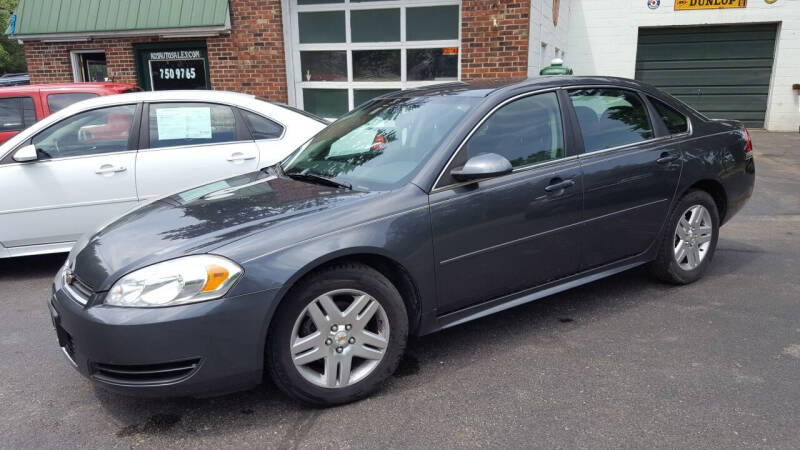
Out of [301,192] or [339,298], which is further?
[301,192]

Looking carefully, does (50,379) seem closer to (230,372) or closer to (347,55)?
(230,372)

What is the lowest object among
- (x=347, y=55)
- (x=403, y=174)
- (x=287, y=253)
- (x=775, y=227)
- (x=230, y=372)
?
(x=775, y=227)

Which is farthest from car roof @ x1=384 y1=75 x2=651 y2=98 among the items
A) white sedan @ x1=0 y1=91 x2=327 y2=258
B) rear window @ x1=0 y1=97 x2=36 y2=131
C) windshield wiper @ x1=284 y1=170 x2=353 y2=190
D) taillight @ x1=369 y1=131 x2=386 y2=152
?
rear window @ x1=0 y1=97 x2=36 y2=131

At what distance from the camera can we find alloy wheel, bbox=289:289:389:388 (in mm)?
2811

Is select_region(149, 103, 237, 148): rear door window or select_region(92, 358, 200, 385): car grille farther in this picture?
select_region(149, 103, 237, 148): rear door window

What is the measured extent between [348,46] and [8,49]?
32.9 metres

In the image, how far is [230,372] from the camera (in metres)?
2.66

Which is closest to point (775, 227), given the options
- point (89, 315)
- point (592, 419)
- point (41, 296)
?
point (592, 419)

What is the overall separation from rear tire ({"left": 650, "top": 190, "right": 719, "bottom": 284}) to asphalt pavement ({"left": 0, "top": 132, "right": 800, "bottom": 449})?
0.17 metres

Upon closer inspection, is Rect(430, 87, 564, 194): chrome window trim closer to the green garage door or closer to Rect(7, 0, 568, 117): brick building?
Rect(7, 0, 568, 117): brick building

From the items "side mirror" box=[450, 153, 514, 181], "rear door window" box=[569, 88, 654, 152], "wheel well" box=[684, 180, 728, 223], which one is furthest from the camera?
"wheel well" box=[684, 180, 728, 223]

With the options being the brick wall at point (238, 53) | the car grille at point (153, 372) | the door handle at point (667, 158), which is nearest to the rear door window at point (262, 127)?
the car grille at point (153, 372)

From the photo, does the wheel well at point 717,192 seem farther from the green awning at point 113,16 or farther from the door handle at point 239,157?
the green awning at point 113,16

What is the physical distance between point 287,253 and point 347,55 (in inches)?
329
